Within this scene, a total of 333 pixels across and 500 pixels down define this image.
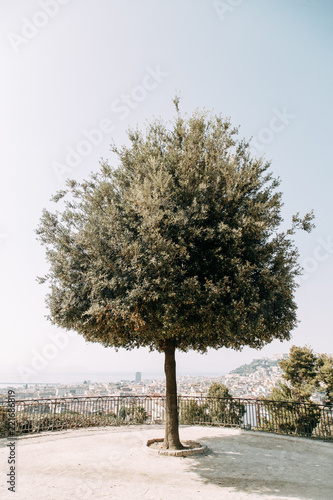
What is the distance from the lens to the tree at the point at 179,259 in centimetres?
830

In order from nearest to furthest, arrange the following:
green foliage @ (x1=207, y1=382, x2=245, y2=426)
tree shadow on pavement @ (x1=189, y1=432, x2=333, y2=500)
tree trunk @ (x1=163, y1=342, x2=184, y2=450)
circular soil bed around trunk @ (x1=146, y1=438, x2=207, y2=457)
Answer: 1. tree shadow on pavement @ (x1=189, y1=432, x2=333, y2=500)
2. circular soil bed around trunk @ (x1=146, y1=438, x2=207, y2=457)
3. tree trunk @ (x1=163, y1=342, x2=184, y2=450)
4. green foliage @ (x1=207, y1=382, x2=245, y2=426)

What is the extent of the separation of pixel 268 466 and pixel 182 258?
647 cm

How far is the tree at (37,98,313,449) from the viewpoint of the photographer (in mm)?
8297

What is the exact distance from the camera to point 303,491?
700cm

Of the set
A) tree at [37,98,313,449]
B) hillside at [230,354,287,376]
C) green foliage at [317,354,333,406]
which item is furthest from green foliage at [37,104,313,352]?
hillside at [230,354,287,376]

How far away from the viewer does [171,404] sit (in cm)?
1027

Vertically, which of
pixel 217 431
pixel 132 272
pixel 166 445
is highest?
pixel 132 272

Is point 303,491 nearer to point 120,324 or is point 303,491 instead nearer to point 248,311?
point 248,311

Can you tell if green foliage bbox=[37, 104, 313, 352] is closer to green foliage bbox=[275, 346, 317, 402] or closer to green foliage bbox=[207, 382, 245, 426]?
green foliage bbox=[207, 382, 245, 426]

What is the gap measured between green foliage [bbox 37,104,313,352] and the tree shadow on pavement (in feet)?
10.7

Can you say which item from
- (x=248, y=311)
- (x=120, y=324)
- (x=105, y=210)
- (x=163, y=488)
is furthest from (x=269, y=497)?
(x=105, y=210)

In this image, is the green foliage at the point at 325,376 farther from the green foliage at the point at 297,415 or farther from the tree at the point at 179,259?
the tree at the point at 179,259

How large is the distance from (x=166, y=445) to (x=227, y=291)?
5.69 meters

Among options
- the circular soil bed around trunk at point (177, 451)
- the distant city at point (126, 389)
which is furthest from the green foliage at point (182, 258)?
the distant city at point (126, 389)
